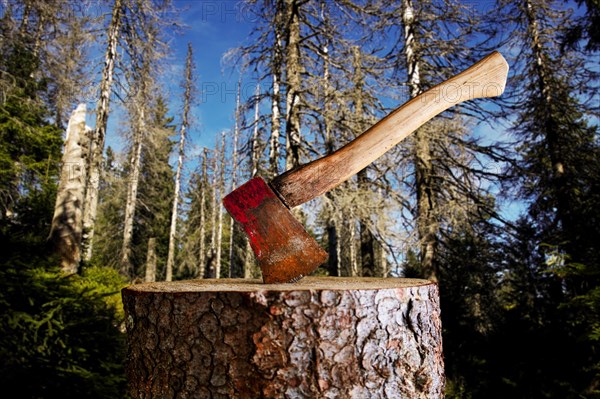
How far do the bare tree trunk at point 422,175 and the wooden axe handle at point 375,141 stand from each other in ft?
22.4

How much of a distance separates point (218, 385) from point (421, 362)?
2.62 ft

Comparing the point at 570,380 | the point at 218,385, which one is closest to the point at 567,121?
the point at 570,380

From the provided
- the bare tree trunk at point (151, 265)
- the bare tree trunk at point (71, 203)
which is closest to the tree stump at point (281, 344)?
the bare tree trunk at point (71, 203)

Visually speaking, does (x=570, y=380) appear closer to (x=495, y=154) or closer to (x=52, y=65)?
(x=495, y=154)

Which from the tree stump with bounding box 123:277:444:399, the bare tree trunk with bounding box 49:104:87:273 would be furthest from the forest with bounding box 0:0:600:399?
the tree stump with bounding box 123:277:444:399

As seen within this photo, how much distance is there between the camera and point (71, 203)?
7.84 metres

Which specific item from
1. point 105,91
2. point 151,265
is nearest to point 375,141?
point 105,91

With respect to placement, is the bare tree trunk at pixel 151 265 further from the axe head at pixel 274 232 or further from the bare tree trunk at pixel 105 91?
the axe head at pixel 274 232

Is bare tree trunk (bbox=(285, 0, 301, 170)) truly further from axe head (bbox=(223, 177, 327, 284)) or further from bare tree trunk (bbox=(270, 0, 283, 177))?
axe head (bbox=(223, 177, 327, 284))

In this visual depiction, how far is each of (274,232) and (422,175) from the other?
880cm

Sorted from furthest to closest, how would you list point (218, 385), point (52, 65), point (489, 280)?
point (52, 65) → point (489, 280) → point (218, 385)

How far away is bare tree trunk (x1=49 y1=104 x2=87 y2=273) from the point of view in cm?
757

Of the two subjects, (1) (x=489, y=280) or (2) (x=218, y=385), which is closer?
(2) (x=218, y=385)

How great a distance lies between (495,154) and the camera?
401 inches
